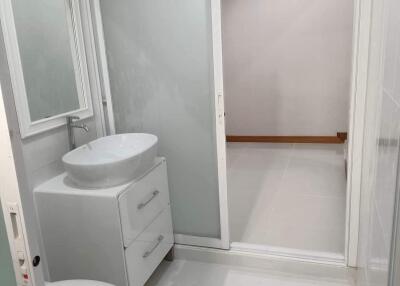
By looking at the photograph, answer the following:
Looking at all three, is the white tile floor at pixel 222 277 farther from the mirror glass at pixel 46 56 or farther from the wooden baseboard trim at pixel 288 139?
the wooden baseboard trim at pixel 288 139

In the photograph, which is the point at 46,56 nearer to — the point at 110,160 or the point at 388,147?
the point at 110,160

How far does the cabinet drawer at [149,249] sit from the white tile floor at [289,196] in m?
0.53

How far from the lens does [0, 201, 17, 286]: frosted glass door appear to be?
27.9 inches

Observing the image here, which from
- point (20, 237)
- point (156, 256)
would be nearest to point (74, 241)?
point (156, 256)

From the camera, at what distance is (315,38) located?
14.1 ft

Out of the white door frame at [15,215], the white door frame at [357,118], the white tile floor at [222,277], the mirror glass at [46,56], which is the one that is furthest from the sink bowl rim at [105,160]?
the white door frame at [357,118]

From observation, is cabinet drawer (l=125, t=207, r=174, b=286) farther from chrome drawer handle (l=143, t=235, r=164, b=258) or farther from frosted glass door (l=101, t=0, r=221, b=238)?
frosted glass door (l=101, t=0, r=221, b=238)

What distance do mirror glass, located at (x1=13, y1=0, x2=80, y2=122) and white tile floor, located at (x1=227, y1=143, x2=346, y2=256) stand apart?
1446 mm

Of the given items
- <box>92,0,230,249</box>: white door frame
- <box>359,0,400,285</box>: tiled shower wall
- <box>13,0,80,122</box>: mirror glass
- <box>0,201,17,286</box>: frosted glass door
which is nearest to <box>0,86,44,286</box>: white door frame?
<box>0,201,17,286</box>: frosted glass door

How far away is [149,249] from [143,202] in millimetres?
281

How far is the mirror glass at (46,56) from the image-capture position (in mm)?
1770

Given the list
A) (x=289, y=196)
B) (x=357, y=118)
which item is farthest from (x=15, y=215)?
(x=289, y=196)

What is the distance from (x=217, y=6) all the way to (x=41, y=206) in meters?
1.39

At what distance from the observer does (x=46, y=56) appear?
1.90 metres
